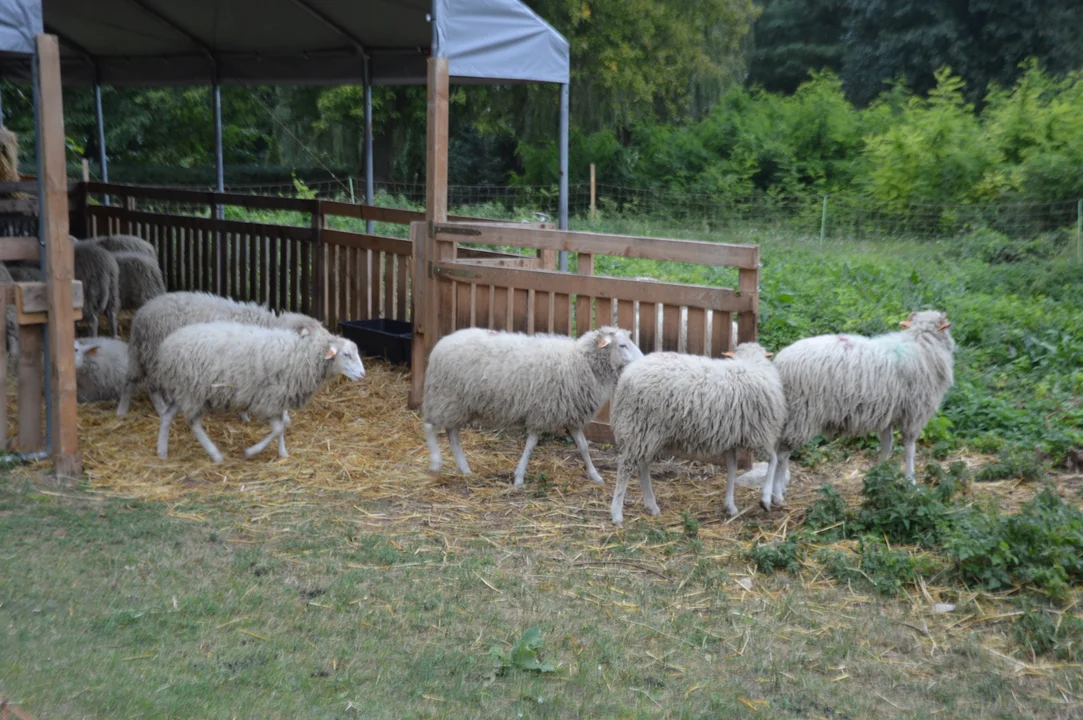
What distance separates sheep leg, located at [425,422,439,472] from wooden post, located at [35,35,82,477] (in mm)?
2262

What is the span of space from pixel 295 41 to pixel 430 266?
4708 millimetres

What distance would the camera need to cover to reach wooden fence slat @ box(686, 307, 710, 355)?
22.4 feet

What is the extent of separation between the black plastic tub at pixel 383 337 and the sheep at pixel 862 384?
4001 mm

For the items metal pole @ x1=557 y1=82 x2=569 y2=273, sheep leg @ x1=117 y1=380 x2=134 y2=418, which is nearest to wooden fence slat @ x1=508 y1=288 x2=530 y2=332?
metal pole @ x1=557 y1=82 x2=569 y2=273

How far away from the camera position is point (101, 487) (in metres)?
6.60

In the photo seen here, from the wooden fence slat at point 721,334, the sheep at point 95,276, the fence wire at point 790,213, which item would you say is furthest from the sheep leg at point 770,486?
the fence wire at point 790,213

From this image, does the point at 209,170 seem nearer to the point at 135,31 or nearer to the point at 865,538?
the point at 135,31

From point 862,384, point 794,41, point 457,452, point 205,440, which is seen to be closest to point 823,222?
point 862,384

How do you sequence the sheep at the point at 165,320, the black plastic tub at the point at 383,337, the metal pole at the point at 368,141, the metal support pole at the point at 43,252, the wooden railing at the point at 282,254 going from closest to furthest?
the metal support pole at the point at 43,252 → the sheep at the point at 165,320 → the black plastic tub at the point at 383,337 → the wooden railing at the point at 282,254 → the metal pole at the point at 368,141

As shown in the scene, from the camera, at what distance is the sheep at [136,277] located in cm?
1129

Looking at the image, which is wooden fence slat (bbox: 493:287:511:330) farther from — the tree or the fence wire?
the tree

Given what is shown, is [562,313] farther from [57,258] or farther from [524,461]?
[57,258]

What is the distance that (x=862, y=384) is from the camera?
20.8 feet

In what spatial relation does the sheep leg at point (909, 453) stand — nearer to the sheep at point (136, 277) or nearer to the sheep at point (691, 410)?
the sheep at point (691, 410)
